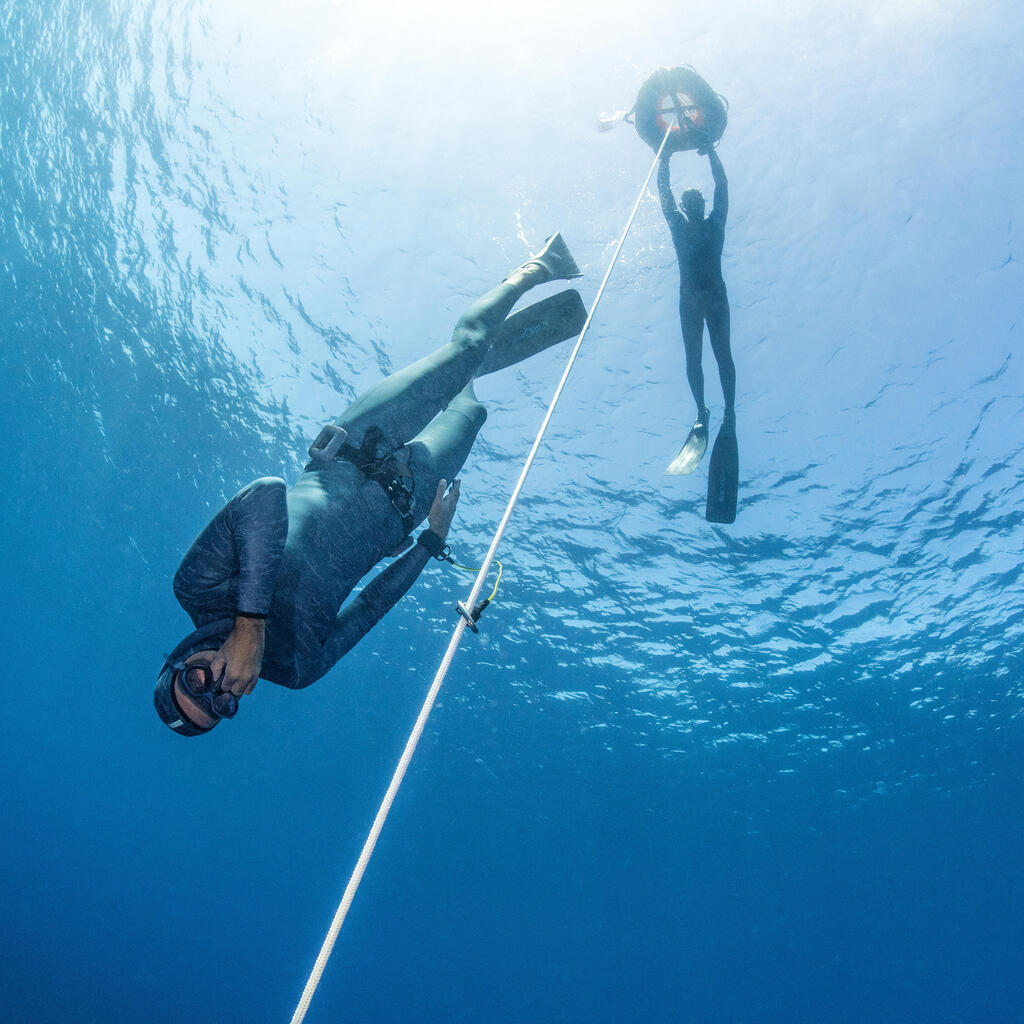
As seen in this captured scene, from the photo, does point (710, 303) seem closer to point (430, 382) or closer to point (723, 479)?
point (723, 479)

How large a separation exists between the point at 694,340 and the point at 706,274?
0.81 metres

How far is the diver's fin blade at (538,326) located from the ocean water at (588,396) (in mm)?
5689

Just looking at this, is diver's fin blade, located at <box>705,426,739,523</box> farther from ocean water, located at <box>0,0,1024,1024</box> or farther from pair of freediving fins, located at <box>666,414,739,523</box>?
ocean water, located at <box>0,0,1024,1024</box>

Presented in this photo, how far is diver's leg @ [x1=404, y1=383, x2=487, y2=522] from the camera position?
14.6ft

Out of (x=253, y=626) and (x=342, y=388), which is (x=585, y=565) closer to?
(x=342, y=388)

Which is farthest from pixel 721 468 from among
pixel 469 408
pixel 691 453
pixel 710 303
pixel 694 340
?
pixel 469 408

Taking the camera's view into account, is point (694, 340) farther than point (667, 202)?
Yes

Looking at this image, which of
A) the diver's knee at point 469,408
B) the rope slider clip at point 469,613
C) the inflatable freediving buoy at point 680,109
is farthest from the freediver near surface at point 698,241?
the rope slider clip at point 469,613

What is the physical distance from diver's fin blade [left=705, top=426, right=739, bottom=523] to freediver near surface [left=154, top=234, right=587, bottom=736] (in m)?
2.76

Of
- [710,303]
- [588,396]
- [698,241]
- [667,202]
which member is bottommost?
[710,303]

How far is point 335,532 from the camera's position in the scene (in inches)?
148

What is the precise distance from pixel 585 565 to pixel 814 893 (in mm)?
36213

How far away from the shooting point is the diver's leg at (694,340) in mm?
7695

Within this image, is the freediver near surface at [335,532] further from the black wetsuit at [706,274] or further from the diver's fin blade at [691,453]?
the black wetsuit at [706,274]
